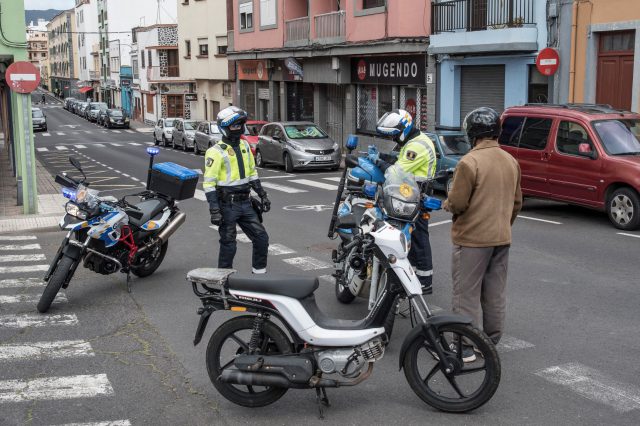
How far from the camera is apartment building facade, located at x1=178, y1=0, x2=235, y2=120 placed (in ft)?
153

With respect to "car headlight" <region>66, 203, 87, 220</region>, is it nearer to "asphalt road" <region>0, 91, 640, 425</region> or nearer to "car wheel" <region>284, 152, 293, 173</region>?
"asphalt road" <region>0, 91, 640, 425</region>

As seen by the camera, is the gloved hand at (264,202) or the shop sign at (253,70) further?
the shop sign at (253,70)

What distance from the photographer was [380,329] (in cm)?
545

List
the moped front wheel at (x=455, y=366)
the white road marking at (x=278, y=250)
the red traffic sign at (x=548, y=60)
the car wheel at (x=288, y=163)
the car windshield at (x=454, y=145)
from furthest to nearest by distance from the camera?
the car wheel at (x=288, y=163), the red traffic sign at (x=548, y=60), the car windshield at (x=454, y=145), the white road marking at (x=278, y=250), the moped front wheel at (x=455, y=366)

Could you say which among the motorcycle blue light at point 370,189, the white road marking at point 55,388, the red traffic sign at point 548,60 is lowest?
the white road marking at point 55,388

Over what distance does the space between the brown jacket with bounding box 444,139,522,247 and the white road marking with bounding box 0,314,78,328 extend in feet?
→ 13.6

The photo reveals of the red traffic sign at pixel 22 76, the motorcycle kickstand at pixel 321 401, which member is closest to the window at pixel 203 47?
the red traffic sign at pixel 22 76

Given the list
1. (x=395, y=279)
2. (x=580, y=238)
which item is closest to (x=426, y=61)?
(x=580, y=238)

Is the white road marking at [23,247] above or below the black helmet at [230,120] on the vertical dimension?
below

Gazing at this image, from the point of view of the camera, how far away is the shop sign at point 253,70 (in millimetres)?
39750

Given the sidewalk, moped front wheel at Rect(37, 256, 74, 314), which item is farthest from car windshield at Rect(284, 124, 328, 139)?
moped front wheel at Rect(37, 256, 74, 314)

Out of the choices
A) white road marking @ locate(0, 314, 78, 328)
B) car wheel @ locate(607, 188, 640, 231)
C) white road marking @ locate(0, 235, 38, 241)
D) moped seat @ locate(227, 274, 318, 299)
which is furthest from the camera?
white road marking @ locate(0, 235, 38, 241)

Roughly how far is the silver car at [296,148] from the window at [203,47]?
25487 millimetres

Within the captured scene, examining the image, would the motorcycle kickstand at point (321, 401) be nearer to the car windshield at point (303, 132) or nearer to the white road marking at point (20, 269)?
the white road marking at point (20, 269)
